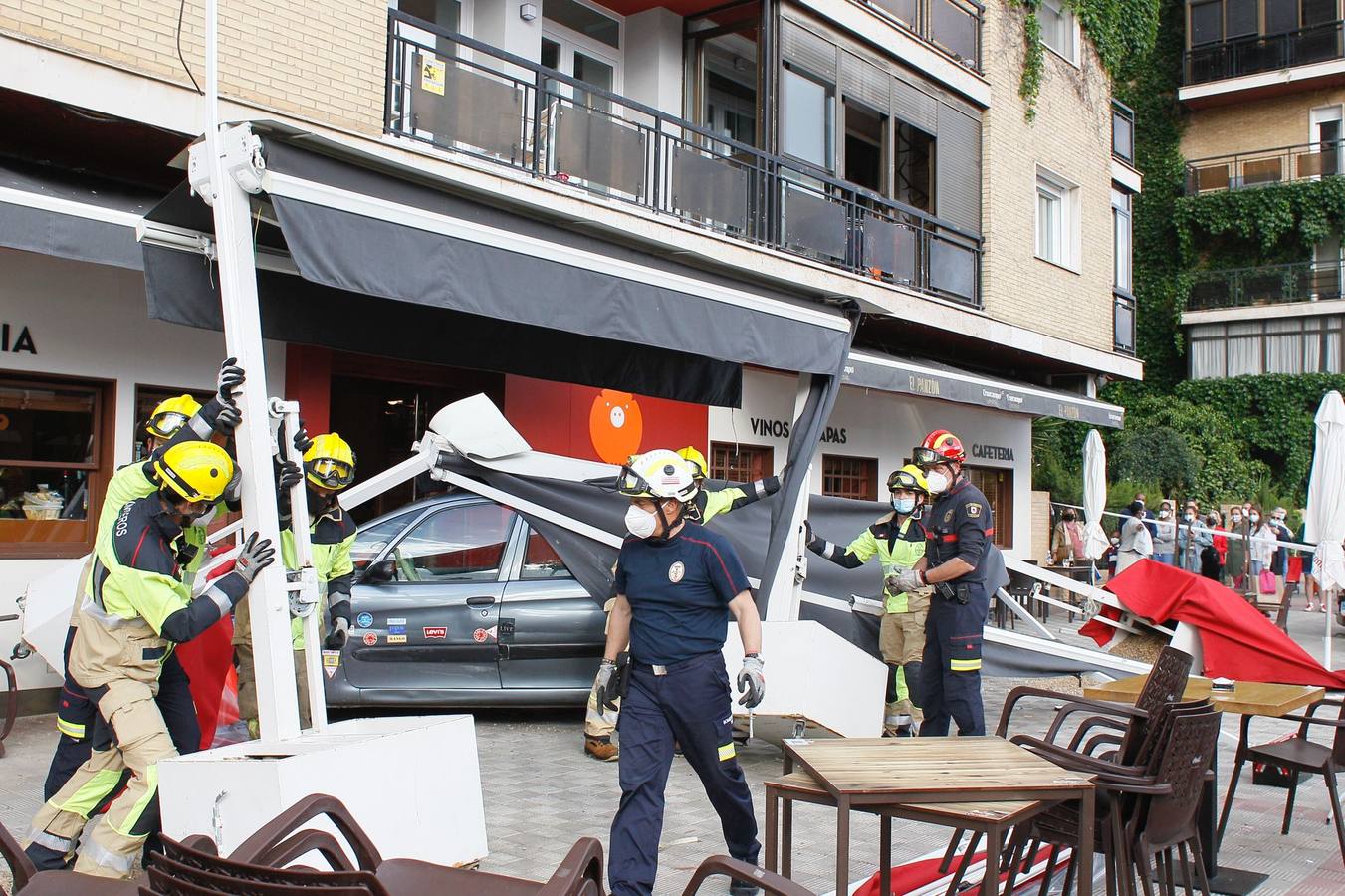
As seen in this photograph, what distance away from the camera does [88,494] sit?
29.8ft

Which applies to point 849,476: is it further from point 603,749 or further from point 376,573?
point 603,749

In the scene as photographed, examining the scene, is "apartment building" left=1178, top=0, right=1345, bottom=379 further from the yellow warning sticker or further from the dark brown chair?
the dark brown chair

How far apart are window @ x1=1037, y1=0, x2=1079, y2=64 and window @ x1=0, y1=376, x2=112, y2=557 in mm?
16833

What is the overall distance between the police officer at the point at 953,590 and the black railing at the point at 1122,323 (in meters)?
14.7

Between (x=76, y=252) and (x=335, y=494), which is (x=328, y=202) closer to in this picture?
(x=335, y=494)

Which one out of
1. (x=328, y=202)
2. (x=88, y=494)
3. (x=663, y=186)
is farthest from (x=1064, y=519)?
(x=328, y=202)

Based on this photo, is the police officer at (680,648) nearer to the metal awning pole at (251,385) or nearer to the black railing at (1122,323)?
the metal awning pole at (251,385)

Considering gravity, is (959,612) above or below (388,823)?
above

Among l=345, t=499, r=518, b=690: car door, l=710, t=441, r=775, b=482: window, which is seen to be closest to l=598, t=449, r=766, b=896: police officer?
l=345, t=499, r=518, b=690: car door

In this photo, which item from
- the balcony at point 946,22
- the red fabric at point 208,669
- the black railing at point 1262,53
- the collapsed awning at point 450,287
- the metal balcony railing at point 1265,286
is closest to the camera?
the collapsed awning at point 450,287

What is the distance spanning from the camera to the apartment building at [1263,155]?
31406 millimetres

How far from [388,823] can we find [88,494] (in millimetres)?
5838

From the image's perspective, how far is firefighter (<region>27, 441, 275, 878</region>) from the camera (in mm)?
4543

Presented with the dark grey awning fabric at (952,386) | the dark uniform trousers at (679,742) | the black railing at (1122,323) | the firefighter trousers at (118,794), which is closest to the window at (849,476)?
the dark grey awning fabric at (952,386)
